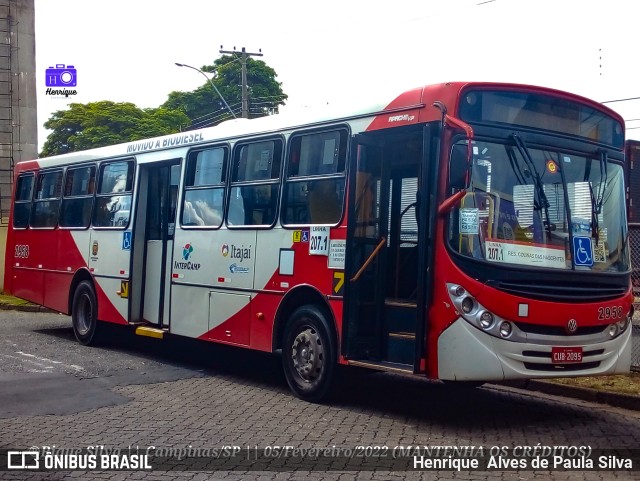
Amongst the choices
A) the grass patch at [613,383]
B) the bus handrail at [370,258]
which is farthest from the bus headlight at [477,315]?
the grass patch at [613,383]

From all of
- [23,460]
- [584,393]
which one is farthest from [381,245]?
[23,460]

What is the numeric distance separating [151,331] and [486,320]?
606 centimetres

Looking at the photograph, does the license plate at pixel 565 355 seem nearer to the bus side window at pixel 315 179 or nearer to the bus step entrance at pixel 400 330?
the bus step entrance at pixel 400 330

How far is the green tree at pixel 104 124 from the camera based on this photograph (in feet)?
176

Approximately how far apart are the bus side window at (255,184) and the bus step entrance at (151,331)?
2224 mm

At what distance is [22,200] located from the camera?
16.9 m

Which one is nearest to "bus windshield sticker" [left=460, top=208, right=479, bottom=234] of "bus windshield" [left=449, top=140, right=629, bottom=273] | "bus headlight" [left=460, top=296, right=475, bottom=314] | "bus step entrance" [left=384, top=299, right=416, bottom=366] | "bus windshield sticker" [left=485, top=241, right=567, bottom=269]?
"bus windshield" [left=449, top=140, right=629, bottom=273]

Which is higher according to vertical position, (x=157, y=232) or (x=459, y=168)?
(x=459, y=168)

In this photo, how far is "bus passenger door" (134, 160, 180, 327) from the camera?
12406mm

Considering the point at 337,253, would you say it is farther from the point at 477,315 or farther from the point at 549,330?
the point at 549,330

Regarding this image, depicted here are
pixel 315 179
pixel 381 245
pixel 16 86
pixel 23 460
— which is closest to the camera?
pixel 23 460

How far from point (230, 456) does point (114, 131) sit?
165ft

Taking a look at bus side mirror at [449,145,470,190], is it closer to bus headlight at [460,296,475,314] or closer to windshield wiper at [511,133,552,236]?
windshield wiper at [511,133,552,236]

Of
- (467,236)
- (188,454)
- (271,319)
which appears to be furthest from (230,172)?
(188,454)
